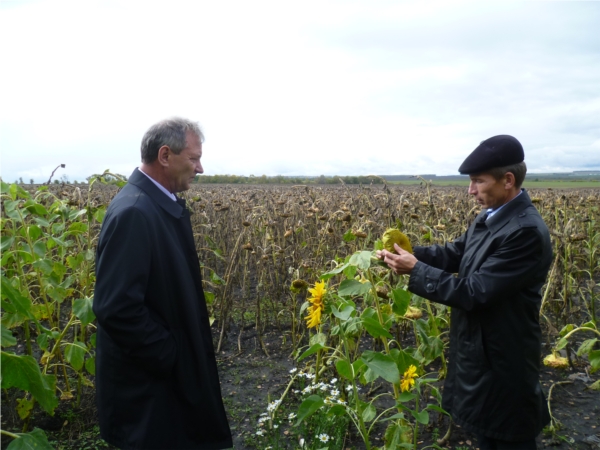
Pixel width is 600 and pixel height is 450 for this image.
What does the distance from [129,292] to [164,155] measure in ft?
2.22

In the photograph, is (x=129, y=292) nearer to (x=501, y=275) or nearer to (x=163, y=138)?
(x=163, y=138)

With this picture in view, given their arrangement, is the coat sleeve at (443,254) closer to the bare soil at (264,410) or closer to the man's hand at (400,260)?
the man's hand at (400,260)

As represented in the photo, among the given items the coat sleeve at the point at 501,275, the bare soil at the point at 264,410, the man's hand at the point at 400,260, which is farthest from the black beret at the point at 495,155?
the bare soil at the point at 264,410

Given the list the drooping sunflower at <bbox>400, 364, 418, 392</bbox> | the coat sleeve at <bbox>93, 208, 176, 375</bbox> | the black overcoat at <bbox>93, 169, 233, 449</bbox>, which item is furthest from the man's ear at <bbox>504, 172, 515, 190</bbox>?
the coat sleeve at <bbox>93, 208, 176, 375</bbox>

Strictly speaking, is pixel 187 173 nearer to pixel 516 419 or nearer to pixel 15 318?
pixel 15 318

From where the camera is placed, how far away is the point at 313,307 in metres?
2.26

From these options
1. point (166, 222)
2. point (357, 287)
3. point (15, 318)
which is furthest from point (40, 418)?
point (357, 287)

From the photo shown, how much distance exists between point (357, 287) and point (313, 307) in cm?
21

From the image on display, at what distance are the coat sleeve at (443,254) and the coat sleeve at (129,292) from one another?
144cm

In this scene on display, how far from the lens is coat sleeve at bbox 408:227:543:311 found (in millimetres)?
2170

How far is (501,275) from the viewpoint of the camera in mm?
2168

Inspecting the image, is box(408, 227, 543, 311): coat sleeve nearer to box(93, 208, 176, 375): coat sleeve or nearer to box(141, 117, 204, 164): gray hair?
box(93, 208, 176, 375): coat sleeve

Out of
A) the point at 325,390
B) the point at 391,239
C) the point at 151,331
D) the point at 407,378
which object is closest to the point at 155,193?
the point at 151,331

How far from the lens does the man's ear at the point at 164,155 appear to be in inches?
90.0
